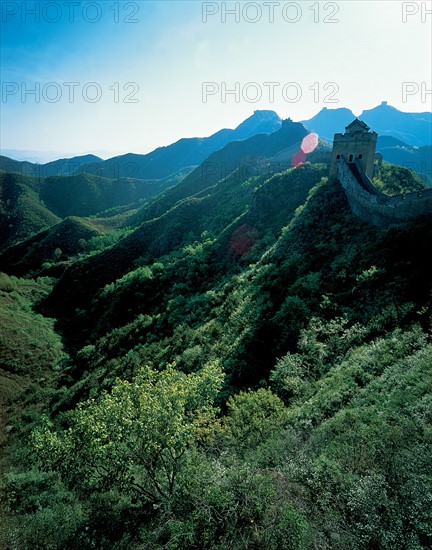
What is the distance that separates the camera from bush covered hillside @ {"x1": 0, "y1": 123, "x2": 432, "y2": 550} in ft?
23.3

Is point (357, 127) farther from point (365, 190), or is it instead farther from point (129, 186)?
point (129, 186)

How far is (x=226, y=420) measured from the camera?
1197 cm

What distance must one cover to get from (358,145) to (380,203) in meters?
13.6

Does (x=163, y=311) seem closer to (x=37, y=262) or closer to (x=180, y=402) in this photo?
(x=180, y=402)

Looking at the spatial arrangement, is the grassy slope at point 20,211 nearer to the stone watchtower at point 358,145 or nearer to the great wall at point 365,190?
the stone watchtower at point 358,145

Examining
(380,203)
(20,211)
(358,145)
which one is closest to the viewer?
(380,203)

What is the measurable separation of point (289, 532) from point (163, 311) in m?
28.8

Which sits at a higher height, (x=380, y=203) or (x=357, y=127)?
(x=357, y=127)

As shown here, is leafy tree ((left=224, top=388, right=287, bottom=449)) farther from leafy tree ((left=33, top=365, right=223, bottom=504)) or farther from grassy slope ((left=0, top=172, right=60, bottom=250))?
grassy slope ((left=0, top=172, right=60, bottom=250))

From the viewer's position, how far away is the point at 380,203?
70.7 ft

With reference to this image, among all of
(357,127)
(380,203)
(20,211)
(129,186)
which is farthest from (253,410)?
(129,186)

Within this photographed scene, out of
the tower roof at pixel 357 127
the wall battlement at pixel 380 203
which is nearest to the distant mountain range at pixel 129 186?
the tower roof at pixel 357 127

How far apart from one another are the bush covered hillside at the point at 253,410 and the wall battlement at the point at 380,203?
87 centimetres

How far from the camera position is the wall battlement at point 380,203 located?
18.6 metres
